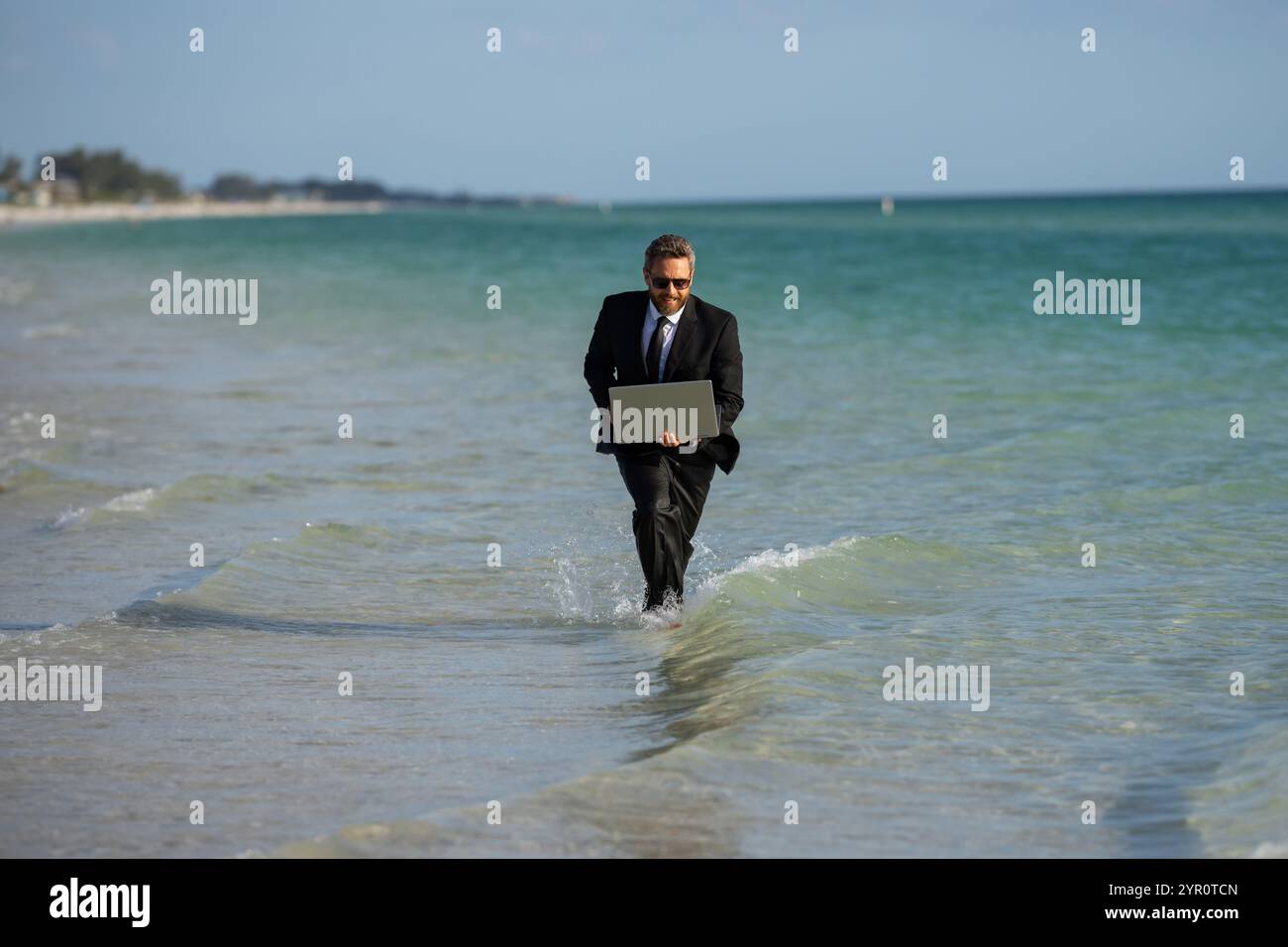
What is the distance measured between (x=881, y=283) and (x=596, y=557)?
2771 centimetres

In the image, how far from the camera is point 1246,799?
17.4 feet

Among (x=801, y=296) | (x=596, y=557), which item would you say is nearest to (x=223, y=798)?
(x=596, y=557)

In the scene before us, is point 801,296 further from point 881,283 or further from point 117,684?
point 117,684

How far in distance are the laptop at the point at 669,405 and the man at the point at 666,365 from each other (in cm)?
8

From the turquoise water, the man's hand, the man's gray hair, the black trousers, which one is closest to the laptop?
the man's hand

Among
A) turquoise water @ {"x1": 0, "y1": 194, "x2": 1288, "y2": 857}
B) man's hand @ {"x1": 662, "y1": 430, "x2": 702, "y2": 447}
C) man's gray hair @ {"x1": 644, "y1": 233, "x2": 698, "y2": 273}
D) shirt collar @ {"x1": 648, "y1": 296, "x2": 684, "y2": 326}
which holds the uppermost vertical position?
man's gray hair @ {"x1": 644, "y1": 233, "x2": 698, "y2": 273}

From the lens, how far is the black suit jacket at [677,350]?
Answer: 6.98 meters

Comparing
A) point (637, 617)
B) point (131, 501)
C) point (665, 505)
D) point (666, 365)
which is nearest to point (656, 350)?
point (666, 365)

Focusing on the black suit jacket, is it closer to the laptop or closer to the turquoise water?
the laptop

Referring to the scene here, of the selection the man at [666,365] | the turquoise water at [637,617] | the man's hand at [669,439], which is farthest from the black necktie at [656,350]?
the turquoise water at [637,617]

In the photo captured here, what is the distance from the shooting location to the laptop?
6.87 m

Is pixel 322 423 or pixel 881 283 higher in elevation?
pixel 881 283

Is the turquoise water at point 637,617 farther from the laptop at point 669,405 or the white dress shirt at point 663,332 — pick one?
the white dress shirt at point 663,332

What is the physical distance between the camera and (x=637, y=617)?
804 centimetres
